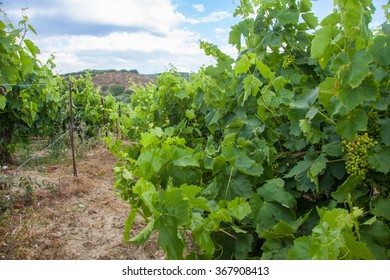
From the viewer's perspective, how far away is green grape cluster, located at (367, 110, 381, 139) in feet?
6.11

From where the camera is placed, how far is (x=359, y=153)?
1797 mm

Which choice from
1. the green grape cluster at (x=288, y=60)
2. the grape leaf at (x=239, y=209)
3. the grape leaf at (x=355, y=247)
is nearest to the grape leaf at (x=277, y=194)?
the grape leaf at (x=239, y=209)

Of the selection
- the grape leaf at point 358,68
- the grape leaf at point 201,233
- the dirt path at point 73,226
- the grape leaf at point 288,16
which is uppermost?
the grape leaf at point 288,16

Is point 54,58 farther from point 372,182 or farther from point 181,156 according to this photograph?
point 372,182

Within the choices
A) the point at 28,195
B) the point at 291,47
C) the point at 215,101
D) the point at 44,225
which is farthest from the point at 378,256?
the point at 28,195

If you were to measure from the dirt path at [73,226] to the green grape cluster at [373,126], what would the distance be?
2.77 metres

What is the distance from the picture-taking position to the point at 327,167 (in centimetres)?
205

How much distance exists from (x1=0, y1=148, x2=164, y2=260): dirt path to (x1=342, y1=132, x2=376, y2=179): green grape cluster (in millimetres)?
2688

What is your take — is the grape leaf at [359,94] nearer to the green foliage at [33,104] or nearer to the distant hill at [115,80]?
the green foliage at [33,104]

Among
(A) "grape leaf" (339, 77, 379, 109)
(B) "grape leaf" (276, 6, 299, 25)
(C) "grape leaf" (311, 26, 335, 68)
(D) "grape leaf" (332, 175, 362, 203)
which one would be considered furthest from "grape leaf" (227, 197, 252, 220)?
(B) "grape leaf" (276, 6, 299, 25)

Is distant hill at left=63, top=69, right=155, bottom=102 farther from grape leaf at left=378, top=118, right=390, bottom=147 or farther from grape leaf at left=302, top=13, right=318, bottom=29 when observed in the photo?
grape leaf at left=378, top=118, right=390, bottom=147

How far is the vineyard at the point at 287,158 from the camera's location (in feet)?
5.19

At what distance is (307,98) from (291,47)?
791 mm

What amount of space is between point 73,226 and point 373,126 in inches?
165
